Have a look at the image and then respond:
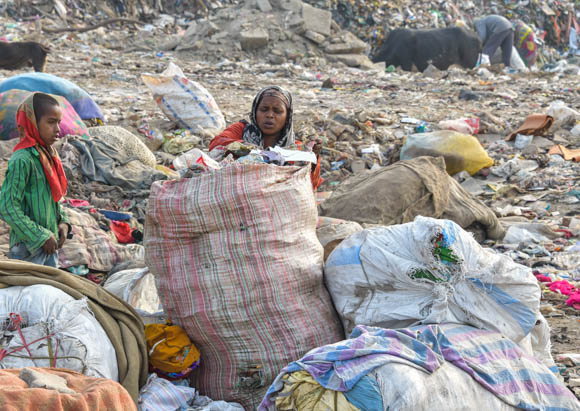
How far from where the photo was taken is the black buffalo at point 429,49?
46.6ft

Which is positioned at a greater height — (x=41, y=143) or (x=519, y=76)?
(x=41, y=143)

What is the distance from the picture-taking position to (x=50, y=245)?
267 centimetres

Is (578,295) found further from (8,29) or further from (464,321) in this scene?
(8,29)

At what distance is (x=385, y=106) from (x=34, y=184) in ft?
22.2

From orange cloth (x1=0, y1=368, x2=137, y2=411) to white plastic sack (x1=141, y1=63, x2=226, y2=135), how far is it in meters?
4.88

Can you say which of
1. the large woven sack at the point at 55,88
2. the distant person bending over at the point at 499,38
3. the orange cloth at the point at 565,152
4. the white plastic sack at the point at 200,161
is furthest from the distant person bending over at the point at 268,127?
the distant person bending over at the point at 499,38

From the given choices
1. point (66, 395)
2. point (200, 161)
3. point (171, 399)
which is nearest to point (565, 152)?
point (200, 161)

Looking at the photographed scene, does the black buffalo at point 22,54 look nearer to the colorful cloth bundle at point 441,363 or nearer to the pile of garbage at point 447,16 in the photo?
the pile of garbage at point 447,16

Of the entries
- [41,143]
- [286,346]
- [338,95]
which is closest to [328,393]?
[286,346]

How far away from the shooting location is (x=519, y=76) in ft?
40.8

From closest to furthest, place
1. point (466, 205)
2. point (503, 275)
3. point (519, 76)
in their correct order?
point (503, 275) → point (466, 205) → point (519, 76)

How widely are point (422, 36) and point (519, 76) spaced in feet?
9.21

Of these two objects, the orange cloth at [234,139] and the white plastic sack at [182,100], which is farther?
the white plastic sack at [182,100]

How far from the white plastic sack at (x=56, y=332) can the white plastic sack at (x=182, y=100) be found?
4550mm
